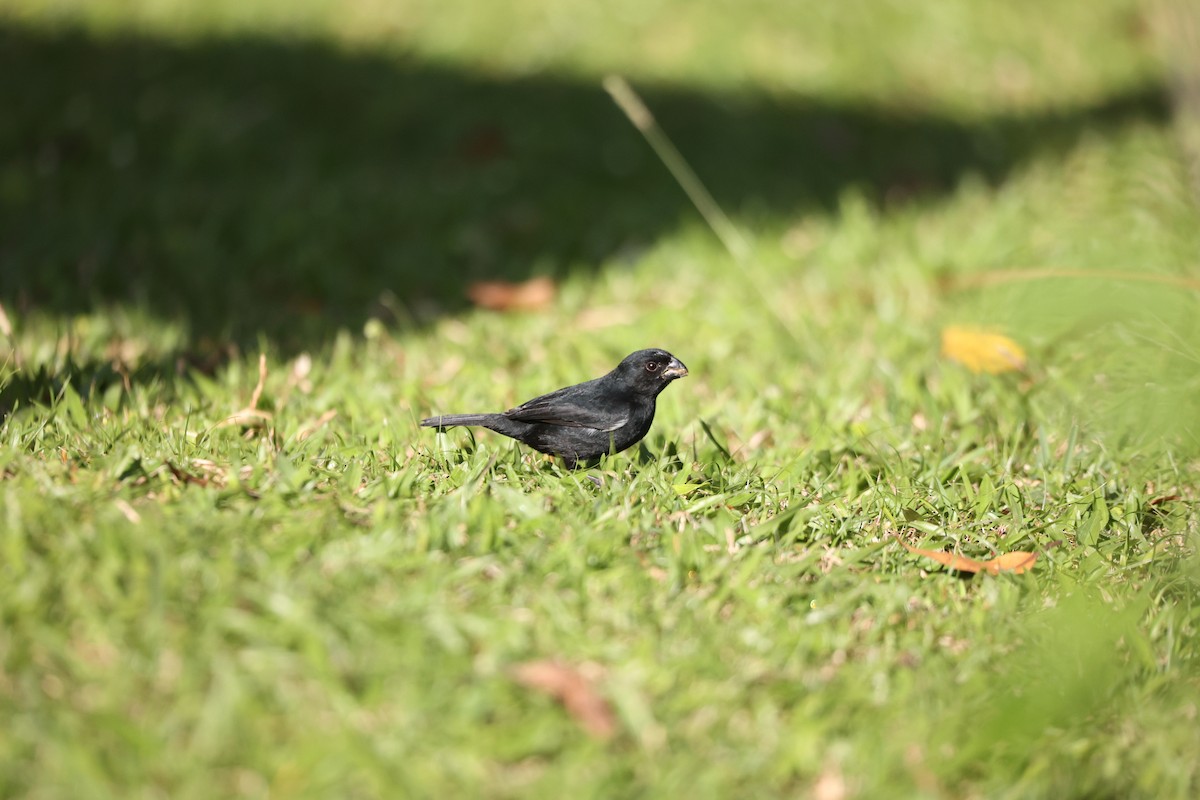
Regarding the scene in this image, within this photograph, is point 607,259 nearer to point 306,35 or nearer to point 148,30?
point 306,35

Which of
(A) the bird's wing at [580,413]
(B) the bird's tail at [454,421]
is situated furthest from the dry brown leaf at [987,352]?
(B) the bird's tail at [454,421]

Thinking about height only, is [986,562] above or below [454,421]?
below

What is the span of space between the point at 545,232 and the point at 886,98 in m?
3.86

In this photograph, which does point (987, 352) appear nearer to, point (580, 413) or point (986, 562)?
point (986, 562)

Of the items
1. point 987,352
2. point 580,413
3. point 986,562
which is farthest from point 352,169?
point 986,562

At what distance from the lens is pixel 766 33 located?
8.92 metres

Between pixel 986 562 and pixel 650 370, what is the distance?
4.06 ft

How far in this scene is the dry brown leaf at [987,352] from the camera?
4.42m

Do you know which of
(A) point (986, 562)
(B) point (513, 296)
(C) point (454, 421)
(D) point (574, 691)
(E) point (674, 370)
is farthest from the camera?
(B) point (513, 296)

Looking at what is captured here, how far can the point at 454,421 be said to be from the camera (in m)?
3.34

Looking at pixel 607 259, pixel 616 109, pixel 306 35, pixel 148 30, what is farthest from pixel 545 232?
pixel 148 30

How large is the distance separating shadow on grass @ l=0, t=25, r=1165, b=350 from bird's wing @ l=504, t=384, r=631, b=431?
1740 mm

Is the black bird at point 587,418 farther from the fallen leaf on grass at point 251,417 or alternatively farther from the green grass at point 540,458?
the fallen leaf on grass at point 251,417

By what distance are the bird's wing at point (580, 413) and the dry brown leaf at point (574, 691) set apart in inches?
44.0
